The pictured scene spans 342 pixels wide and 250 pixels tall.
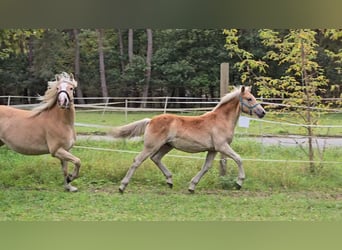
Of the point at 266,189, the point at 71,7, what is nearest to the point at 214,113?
the point at 266,189

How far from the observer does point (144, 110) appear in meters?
4.61

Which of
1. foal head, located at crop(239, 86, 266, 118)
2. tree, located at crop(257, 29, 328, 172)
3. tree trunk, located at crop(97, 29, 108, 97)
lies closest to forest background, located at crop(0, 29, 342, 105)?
tree trunk, located at crop(97, 29, 108, 97)

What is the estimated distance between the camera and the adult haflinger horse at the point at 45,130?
3.87 metres

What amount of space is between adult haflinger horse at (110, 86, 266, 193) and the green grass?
259mm

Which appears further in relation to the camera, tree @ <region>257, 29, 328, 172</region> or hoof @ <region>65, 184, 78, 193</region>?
tree @ <region>257, 29, 328, 172</region>

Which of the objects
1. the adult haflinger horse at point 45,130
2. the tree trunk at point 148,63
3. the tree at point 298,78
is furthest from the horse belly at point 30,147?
the tree at point 298,78

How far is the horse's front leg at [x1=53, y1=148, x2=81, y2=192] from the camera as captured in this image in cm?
385

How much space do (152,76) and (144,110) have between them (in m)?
0.37

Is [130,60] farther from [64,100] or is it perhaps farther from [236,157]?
[236,157]

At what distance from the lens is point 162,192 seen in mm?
4000

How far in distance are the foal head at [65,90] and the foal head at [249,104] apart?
4.70 ft

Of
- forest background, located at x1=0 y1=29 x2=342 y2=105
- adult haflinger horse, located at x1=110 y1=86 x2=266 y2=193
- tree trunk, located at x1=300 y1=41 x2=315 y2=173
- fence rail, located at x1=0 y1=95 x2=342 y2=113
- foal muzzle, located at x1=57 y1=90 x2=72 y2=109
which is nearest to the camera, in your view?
foal muzzle, located at x1=57 y1=90 x2=72 y2=109

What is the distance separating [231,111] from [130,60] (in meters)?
1.27

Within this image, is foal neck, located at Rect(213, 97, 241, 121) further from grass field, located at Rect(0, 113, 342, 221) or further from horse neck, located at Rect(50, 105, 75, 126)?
horse neck, located at Rect(50, 105, 75, 126)
